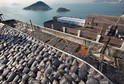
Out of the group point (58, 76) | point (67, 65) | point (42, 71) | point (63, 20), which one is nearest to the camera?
point (58, 76)

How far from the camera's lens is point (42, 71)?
633cm

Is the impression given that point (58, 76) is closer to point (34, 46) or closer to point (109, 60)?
point (34, 46)

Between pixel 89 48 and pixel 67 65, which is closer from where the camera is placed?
pixel 67 65

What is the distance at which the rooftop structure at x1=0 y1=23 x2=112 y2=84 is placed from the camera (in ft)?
18.3

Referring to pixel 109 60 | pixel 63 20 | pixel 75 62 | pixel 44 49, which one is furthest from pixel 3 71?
pixel 63 20

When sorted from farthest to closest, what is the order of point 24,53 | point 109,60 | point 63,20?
point 63,20, point 109,60, point 24,53

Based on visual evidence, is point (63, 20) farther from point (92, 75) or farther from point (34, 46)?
point (92, 75)

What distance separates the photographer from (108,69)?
990cm

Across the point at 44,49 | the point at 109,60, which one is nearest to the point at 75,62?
the point at 44,49

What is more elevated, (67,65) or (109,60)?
(67,65)

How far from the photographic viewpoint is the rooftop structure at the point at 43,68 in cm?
557

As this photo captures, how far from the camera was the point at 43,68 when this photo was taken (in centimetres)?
657

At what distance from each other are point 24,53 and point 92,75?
28.2 feet

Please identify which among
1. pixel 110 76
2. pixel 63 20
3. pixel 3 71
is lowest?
pixel 110 76
